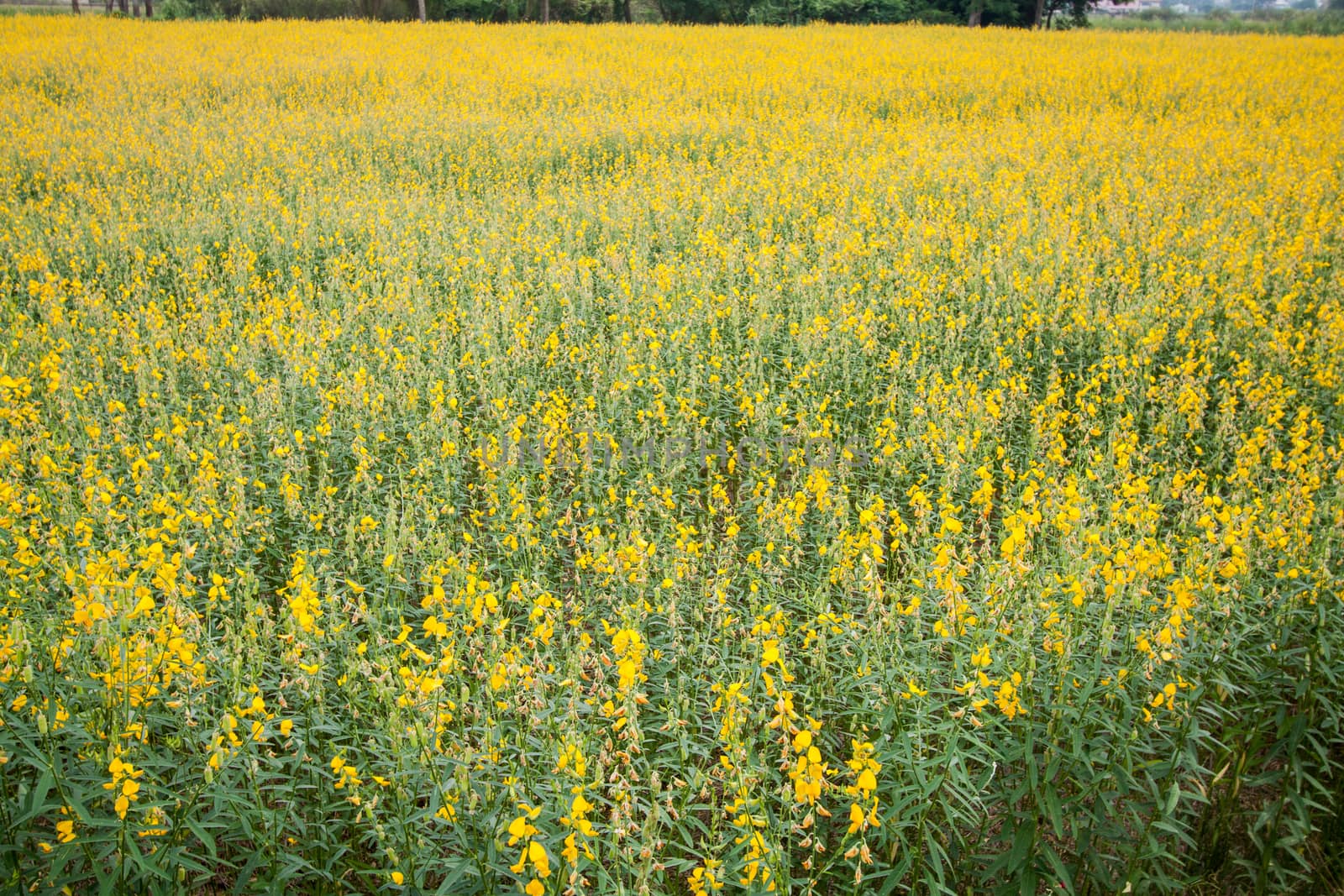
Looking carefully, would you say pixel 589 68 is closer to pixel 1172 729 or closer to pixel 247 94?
pixel 247 94

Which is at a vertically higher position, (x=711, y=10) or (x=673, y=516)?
(x=711, y=10)

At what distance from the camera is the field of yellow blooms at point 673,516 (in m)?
2.57

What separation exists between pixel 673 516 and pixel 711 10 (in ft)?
163

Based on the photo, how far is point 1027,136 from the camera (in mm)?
12641

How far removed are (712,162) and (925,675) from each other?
11.2 metres

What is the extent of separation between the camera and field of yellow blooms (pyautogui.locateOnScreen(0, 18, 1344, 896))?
2.57m

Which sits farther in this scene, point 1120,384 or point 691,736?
point 1120,384

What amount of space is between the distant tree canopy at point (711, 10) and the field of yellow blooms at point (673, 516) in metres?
33.6

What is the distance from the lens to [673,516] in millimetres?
4613

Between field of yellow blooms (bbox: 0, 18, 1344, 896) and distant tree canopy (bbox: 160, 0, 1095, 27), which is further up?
distant tree canopy (bbox: 160, 0, 1095, 27)

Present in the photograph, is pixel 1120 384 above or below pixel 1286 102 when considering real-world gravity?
below

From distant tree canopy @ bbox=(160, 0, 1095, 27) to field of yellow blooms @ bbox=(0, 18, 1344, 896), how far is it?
33.6 metres

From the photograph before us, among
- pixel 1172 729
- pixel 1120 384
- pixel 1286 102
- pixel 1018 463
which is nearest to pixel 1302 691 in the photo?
pixel 1172 729

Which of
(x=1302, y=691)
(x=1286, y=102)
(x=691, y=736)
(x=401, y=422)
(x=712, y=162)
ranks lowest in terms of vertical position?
(x=691, y=736)
